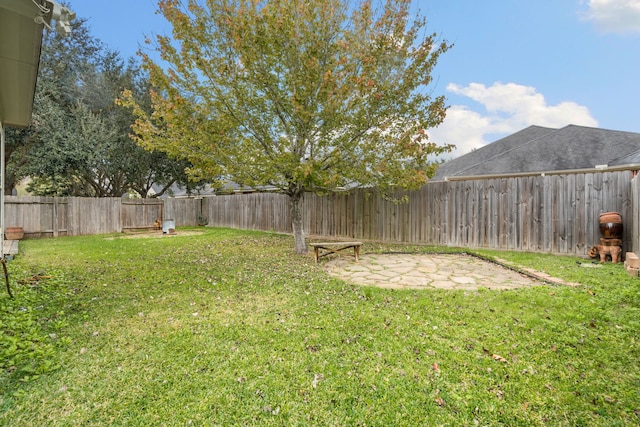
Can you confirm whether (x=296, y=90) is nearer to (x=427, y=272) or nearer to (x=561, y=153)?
(x=427, y=272)

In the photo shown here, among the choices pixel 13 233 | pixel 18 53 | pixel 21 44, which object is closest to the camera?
pixel 21 44

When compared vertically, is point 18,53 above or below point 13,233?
above

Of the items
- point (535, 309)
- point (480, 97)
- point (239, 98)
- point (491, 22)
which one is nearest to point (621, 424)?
point (535, 309)

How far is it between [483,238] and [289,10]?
6969mm

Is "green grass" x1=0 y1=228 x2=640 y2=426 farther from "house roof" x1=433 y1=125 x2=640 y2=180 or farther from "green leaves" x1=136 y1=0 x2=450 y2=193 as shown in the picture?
"house roof" x1=433 y1=125 x2=640 y2=180

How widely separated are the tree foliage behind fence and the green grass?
259 centimetres

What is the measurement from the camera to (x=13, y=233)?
34.3ft

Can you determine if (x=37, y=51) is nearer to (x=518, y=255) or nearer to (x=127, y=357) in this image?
(x=127, y=357)

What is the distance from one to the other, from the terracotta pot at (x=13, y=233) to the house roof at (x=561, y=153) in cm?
1565

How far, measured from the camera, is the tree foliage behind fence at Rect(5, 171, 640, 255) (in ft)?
21.2

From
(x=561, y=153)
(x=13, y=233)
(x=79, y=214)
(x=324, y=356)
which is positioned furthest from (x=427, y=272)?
(x=79, y=214)

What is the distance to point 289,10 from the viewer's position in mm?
6020

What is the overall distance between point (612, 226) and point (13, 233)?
16870 millimetres

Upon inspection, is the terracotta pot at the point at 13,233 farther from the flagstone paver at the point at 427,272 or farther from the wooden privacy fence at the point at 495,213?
the flagstone paver at the point at 427,272
